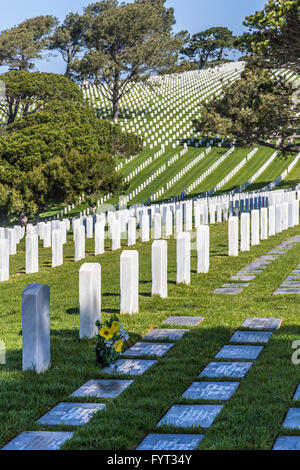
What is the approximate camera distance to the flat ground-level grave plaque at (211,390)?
6.60 m

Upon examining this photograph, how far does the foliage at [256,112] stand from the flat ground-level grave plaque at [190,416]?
119 feet

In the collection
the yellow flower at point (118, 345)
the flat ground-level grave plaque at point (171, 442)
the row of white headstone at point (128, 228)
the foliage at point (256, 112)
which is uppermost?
the foliage at point (256, 112)

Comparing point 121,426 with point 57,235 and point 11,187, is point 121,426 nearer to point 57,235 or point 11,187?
point 57,235

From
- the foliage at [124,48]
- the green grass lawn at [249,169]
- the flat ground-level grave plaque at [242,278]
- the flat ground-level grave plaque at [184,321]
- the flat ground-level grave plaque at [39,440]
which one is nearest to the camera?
the flat ground-level grave plaque at [39,440]

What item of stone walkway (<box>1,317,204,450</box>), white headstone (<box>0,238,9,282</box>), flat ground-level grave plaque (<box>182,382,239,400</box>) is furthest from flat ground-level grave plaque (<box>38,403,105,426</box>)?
white headstone (<box>0,238,9,282</box>)

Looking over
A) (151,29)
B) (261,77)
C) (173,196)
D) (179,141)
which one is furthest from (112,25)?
(261,77)

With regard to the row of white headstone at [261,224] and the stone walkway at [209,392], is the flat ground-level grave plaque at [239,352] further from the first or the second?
the row of white headstone at [261,224]

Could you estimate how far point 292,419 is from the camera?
19.3 ft

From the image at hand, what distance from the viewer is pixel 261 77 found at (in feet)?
144

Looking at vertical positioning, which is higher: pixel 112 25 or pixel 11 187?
pixel 112 25

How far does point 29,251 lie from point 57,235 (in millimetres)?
1373

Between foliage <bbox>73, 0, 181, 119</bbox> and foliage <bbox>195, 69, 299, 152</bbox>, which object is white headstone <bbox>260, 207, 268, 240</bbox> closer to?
foliage <bbox>195, 69, 299, 152</bbox>

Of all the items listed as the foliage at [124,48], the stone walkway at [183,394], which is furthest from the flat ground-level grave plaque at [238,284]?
the foliage at [124,48]

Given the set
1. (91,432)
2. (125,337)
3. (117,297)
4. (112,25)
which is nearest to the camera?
(91,432)
